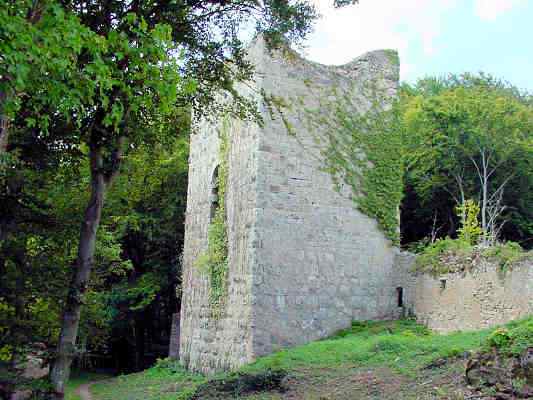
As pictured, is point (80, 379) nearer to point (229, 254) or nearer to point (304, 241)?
point (229, 254)

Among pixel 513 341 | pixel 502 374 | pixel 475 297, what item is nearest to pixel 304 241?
pixel 475 297

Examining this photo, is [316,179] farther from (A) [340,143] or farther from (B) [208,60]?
(B) [208,60]

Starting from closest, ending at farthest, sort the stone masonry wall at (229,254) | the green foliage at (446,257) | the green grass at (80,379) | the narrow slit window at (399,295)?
the green foliage at (446,257)
the stone masonry wall at (229,254)
the narrow slit window at (399,295)
the green grass at (80,379)

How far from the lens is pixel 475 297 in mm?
12047

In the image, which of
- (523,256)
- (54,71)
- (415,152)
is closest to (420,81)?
(415,152)

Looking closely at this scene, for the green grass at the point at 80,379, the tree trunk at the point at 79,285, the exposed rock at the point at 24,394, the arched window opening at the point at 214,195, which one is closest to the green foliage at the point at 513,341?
the tree trunk at the point at 79,285

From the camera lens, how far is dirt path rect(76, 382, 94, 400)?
16.4 meters

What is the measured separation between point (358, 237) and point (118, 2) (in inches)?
330

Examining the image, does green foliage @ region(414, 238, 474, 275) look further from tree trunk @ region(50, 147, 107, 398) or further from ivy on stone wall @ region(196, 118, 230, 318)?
tree trunk @ region(50, 147, 107, 398)

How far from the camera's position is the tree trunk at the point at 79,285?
8.02m

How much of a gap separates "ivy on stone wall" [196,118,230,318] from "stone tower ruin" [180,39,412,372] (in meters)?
0.19

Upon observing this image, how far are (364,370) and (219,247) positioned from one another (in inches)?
254

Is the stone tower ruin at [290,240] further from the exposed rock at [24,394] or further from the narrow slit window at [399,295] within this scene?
the exposed rock at [24,394]

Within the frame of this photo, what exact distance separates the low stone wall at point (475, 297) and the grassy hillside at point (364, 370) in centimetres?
52
